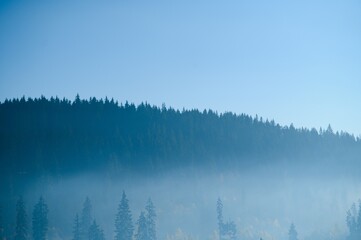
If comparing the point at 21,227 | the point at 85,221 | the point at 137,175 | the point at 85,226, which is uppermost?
the point at 137,175

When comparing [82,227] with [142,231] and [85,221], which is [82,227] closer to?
[85,221]

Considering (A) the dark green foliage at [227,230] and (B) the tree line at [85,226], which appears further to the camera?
(A) the dark green foliage at [227,230]

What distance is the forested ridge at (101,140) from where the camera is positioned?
499 ft

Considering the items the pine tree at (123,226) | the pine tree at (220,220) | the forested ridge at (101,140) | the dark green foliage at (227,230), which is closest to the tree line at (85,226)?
the pine tree at (123,226)

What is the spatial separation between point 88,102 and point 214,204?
58.7 meters

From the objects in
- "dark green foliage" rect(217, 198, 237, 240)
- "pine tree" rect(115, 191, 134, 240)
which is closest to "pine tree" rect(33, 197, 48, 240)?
"pine tree" rect(115, 191, 134, 240)

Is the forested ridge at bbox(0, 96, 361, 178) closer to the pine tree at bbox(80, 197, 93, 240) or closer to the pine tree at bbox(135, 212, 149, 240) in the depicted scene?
the pine tree at bbox(80, 197, 93, 240)

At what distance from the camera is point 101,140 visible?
167875 millimetres

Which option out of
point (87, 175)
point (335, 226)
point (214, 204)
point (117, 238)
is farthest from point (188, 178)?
point (117, 238)

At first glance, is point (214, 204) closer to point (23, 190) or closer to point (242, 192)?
point (242, 192)

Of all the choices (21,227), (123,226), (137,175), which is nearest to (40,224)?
(21,227)

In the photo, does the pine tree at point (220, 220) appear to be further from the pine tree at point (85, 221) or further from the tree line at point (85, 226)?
the pine tree at point (85, 221)

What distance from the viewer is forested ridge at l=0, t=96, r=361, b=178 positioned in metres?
152

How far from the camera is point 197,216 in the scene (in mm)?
148875
